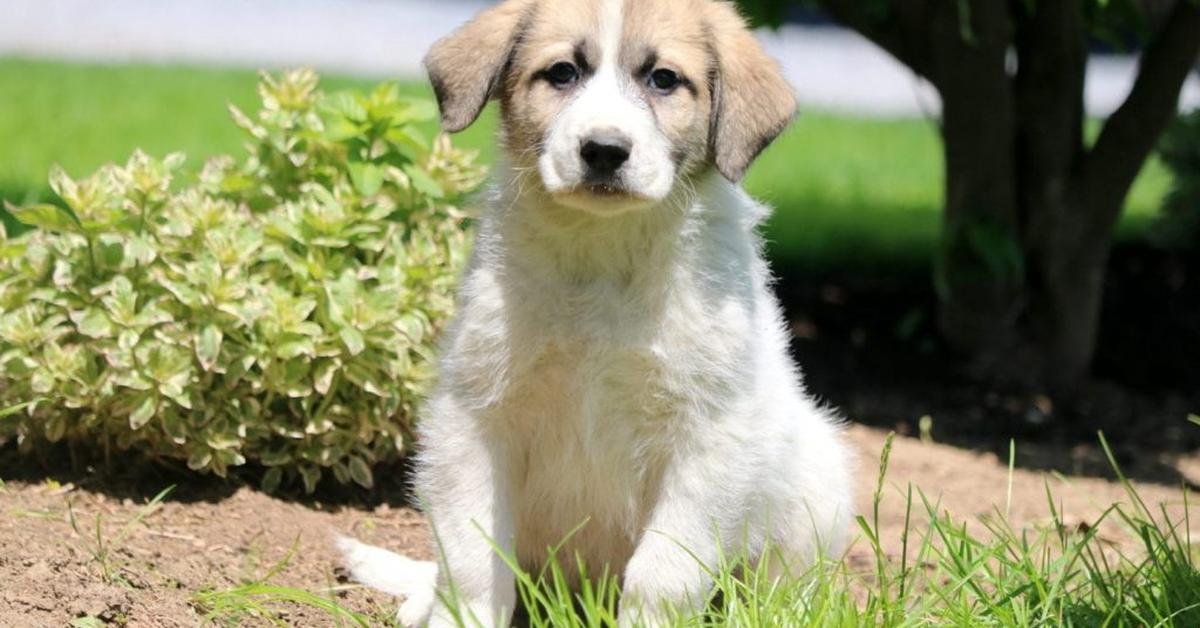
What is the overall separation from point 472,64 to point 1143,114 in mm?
4391

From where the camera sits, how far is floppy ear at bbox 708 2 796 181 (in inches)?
158

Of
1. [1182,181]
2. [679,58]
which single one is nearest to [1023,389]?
[1182,181]

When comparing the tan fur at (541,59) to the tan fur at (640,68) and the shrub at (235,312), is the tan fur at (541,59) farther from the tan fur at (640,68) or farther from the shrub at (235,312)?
the shrub at (235,312)

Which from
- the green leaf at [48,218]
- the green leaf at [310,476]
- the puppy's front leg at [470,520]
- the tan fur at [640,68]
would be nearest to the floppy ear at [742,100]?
the tan fur at [640,68]

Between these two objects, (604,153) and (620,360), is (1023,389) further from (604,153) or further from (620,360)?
(604,153)

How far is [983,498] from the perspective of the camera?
232 inches

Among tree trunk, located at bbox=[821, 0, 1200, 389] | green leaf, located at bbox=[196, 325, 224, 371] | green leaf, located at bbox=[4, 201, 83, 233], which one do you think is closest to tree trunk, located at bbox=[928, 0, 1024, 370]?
tree trunk, located at bbox=[821, 0, 1200, 389]

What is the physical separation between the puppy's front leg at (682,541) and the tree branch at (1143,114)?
14.0 ft

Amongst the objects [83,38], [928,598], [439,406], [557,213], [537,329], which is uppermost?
[557,213]

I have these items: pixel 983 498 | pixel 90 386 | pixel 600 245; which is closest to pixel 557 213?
pixel 600 245

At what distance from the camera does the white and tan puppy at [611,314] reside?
12.8 feet

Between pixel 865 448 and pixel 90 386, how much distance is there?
303 centimetres

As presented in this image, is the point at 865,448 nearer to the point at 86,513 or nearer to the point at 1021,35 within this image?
the point at 1021,35

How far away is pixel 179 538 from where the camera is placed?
4.63m
